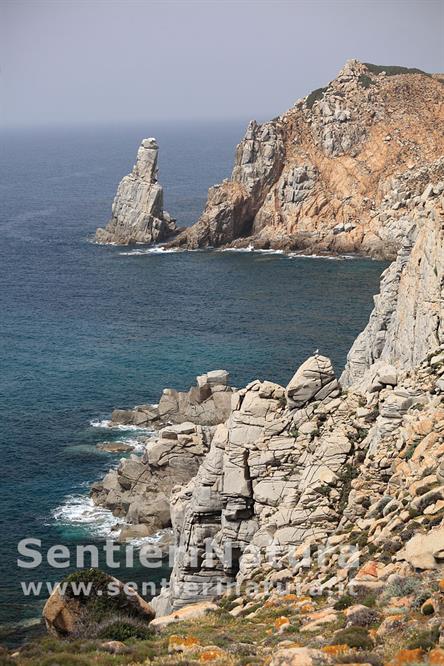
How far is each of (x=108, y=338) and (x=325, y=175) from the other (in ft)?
245

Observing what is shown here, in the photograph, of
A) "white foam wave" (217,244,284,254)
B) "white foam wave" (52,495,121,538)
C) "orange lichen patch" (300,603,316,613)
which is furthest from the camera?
"white foam wave" (217,244,284,254)

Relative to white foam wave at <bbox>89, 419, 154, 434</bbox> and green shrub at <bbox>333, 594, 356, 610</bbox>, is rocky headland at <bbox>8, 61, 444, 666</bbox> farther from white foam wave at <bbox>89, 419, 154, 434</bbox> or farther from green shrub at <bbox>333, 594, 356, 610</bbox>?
white foam wave at <bbox>89, 419, 154, 434</bbox>

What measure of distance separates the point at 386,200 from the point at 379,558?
14375cm

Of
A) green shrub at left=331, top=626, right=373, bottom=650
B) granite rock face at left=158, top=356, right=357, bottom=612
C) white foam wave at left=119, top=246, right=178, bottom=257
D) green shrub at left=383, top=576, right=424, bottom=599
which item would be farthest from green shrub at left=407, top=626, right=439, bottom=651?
white foam wave at left=119, top=246, right=178, bottom=257

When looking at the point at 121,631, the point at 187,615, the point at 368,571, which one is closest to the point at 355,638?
the point at 368,571

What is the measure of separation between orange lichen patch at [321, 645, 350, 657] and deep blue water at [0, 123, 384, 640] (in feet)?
110

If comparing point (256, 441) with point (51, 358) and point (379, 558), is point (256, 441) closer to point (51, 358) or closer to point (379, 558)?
point (379, 558)

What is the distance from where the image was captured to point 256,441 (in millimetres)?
49406

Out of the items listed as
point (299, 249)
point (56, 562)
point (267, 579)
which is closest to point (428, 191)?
point (56, 562)

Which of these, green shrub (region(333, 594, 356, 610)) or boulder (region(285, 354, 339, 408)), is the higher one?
boulder (region(285, 354, 339, 408))

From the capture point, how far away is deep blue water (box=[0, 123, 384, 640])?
81562 millimetres

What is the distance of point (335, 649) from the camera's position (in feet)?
94.5

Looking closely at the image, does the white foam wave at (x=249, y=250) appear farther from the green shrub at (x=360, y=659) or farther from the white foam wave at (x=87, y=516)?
the green shrub at (x=360, y=659)

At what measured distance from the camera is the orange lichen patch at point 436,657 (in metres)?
26.1
